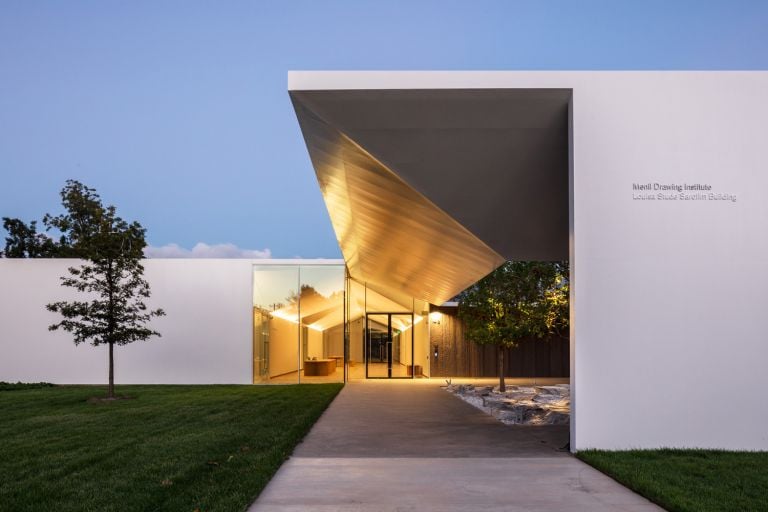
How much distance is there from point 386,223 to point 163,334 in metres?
11.1

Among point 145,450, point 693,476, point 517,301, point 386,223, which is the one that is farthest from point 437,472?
point 517,301

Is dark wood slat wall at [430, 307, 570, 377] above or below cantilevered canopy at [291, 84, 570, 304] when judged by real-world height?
below

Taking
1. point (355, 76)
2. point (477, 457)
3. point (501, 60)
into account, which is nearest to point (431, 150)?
point (355, 76)

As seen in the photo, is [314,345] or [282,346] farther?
[314,345]

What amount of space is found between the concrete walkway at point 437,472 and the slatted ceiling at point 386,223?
3.27 metres

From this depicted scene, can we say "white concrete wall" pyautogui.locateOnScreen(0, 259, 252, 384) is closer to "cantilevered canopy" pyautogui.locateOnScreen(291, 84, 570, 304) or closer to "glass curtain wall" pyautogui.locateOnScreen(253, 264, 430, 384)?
"glass curtain wall" pyautogui.locateOnScreen(253, 264, 430, 384)

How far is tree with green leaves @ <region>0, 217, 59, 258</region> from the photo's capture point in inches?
1622

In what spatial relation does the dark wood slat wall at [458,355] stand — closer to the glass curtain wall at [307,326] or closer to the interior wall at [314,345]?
the glass curtain wall at [307,326]

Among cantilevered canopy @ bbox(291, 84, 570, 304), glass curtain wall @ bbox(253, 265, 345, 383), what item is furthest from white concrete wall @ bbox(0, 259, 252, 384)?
cantilevered canopy @ bbox(291, 84, 570, 304)

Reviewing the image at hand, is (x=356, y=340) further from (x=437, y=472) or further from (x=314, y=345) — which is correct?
(x=437, y=472)

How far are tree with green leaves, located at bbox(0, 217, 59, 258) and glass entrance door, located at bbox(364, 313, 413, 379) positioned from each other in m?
26.0

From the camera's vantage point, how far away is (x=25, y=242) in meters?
41.6

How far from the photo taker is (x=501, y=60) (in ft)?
527

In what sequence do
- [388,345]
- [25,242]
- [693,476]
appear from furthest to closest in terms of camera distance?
1. [25,242]
2. [388,345]
3. [693,476]
